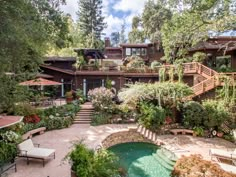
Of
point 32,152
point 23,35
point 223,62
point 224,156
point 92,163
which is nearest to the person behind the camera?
point 23,35

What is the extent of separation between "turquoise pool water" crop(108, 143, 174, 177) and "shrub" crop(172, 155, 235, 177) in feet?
4.87

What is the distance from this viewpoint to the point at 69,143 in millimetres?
12773

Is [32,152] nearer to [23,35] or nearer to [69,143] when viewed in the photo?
[69,143]

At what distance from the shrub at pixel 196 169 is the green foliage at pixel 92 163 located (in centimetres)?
264

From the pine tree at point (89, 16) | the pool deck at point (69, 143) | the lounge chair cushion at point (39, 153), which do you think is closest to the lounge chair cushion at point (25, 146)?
the lounge chair cushion at point (39, 153)

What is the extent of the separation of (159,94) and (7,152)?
11161 mm

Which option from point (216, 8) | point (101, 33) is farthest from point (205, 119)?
point (101, 33)

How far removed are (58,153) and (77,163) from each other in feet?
12.0

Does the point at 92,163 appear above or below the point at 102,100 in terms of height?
below

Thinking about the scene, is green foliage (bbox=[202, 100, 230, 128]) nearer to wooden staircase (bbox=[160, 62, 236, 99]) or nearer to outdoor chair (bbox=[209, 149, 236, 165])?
wooden staircase (bbox=[160, 62, 236, 99])

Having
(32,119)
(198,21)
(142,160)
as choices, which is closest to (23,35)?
(142,160)

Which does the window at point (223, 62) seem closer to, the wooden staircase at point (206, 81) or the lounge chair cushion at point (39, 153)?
the wooden staircase at point (206, 81)

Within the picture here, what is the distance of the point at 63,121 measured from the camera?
16766 mm

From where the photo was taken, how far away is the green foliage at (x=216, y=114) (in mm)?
15945
